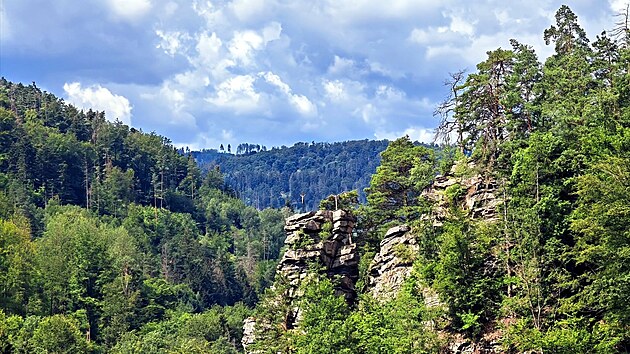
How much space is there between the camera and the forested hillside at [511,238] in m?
37.1

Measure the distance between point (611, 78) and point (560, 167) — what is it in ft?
37.9

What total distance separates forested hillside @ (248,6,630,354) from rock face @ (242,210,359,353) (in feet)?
1.17

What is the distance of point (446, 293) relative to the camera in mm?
44719

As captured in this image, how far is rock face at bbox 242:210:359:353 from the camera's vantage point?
196 ft

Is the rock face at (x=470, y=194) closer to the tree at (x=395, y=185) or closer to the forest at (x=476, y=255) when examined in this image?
the forest at (x=476, y=255)

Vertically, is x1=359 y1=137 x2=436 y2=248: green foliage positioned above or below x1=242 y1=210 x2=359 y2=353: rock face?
above

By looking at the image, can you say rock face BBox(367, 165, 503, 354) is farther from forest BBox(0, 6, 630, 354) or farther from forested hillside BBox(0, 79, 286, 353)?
forested hillside BBox(0, 79, 286, 353)

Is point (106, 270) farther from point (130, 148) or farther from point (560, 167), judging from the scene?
point (130, 148)

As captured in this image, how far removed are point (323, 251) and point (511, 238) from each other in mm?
20699

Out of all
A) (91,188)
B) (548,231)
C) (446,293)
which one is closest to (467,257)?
(446,293)

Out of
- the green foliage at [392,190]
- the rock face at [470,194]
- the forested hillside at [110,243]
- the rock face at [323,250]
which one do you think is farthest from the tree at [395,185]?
the forested hillside at [110,243]

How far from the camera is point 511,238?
43000 mm

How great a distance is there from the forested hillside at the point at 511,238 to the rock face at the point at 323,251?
357 mm

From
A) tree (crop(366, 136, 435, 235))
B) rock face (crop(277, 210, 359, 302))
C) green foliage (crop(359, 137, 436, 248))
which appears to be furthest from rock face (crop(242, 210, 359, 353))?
tree (crop(366, 136, 435, 235))
